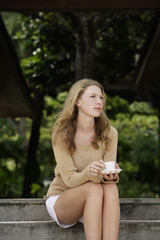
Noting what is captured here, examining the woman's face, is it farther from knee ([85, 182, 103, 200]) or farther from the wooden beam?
the wooden beam

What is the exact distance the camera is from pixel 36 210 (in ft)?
10.9

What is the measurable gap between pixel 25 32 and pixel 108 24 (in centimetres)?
168

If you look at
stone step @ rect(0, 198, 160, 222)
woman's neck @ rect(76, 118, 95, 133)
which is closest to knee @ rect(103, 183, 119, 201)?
woman's neck @ rect(76, 118, 95, 133)

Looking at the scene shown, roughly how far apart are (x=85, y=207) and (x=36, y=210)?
0.78 m

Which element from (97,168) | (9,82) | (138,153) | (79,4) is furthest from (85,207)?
(138,153)

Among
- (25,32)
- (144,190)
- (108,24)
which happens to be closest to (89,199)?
(108,24)

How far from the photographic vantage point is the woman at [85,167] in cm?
262

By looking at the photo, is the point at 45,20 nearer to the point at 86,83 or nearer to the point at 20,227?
the point at 86,83

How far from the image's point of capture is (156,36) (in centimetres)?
605

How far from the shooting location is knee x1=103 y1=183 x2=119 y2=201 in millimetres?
2674

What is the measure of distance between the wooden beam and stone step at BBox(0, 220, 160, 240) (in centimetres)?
267

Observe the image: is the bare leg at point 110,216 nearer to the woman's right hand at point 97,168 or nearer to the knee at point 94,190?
the knee at point 94,190

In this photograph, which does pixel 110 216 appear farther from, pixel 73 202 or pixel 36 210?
pixel 36 210

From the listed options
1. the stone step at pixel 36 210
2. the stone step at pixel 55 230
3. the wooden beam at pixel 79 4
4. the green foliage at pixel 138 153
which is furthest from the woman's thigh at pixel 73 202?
the green foliage at pixel 138 153
